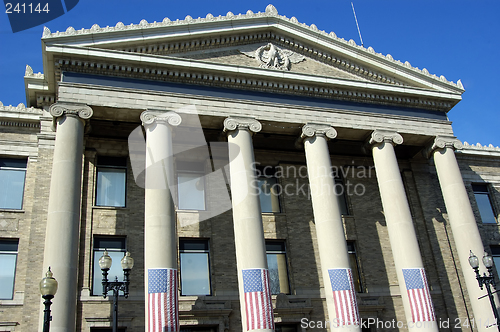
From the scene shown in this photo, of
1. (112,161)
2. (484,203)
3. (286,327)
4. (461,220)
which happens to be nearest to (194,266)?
(286,327)

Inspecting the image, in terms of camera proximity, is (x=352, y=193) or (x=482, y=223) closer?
(x=352, y=193)

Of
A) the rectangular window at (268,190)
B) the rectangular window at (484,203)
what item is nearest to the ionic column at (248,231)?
the rectangular window at (268,190)

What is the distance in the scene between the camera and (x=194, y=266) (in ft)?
76.6

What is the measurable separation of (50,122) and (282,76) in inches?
428

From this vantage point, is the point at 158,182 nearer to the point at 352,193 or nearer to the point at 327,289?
the point at 327,289

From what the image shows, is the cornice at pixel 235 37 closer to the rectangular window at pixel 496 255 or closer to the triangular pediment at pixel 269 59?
the triangular pediment at pixel 269 59

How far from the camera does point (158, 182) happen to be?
65.7 feet

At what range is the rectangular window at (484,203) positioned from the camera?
30.4 meters

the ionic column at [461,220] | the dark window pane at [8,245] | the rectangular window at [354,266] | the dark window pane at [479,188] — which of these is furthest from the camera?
the dark window pane at [479,188]

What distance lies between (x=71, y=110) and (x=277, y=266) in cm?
1154

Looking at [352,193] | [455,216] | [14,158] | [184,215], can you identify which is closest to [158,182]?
[184,215]

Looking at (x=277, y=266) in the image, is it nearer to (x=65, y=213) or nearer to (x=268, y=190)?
(x=268, y=190)

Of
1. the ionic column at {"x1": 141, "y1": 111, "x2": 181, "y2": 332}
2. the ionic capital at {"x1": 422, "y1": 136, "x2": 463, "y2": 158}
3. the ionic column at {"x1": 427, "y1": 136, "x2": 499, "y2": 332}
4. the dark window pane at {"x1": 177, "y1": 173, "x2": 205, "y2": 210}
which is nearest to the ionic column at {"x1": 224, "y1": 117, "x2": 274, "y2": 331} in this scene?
the ionic column at {"x1": 141, "y1": 111, "x2": 181, "y2": 332}

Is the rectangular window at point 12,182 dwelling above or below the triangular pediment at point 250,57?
below
